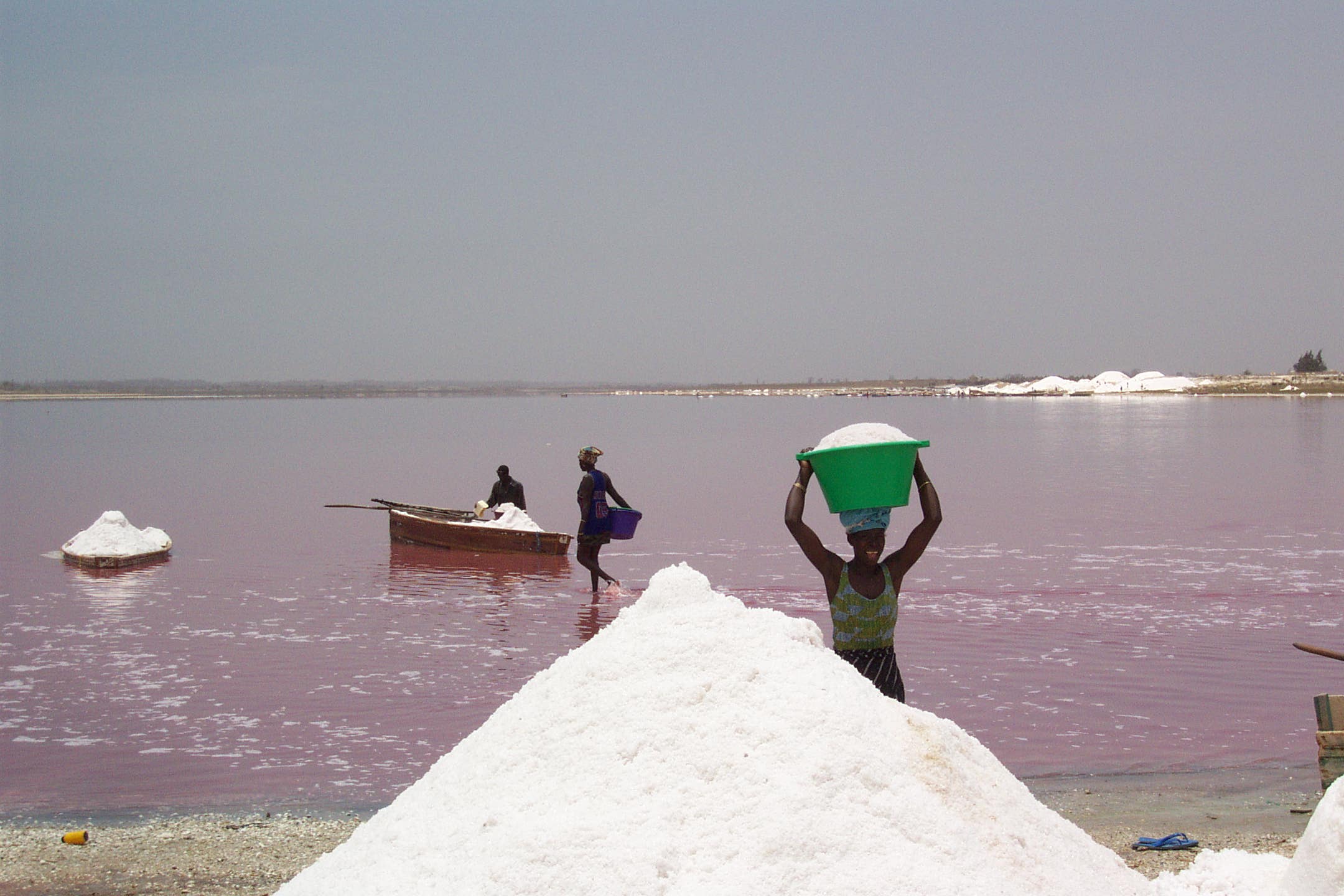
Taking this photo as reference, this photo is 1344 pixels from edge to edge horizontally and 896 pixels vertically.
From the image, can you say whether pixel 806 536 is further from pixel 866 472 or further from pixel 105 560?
pixel 105 560

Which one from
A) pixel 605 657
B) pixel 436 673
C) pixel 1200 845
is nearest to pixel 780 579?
pixel 436 673

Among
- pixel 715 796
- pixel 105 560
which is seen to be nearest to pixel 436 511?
pixel 105 560

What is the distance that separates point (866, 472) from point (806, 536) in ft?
1.16

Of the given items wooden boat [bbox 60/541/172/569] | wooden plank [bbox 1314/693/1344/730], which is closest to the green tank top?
wooden plank [bbox 1314/693/1344/730]

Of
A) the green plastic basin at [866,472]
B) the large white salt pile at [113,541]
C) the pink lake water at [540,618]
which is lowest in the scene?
the pink lake water at [540,618]

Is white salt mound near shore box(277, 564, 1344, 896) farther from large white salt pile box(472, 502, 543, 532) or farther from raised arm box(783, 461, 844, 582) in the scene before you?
large white salt pile box(472, 502, 543, 532)

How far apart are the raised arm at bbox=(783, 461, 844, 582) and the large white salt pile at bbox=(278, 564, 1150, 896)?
1.11ft

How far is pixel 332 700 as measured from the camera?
837cm

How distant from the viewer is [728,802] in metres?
3.50

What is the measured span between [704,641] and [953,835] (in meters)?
1.00

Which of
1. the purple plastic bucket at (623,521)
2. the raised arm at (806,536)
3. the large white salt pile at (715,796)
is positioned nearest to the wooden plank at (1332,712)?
the large white salt pile at (715,796)

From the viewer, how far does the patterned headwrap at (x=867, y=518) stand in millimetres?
4504

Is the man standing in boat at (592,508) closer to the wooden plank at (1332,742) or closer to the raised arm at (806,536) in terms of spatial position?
the raised arm at (806,536)

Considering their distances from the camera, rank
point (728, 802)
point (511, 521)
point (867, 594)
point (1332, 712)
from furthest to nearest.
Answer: point (511, 521) < point (1332, 712) < point (867, 594) < point (728, 802)
